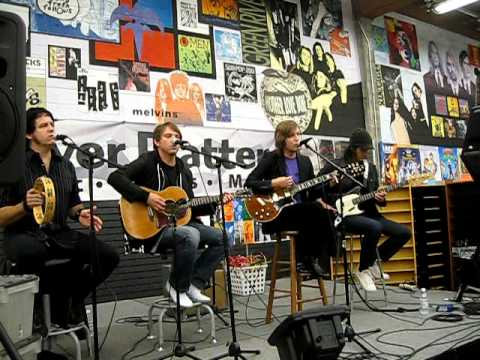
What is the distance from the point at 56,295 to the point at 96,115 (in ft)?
7.29

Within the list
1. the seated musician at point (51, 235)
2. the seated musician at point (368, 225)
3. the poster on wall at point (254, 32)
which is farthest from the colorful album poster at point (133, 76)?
the seated musician at point (368, 225)

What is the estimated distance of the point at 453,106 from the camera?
8148 millimetres

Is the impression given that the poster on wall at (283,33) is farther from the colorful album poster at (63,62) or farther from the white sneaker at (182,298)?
the white sneaker at (182,298)

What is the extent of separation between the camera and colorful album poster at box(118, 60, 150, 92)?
4.65 meters

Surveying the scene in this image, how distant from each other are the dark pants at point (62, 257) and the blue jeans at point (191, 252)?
0.37m

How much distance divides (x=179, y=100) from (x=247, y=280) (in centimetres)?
206

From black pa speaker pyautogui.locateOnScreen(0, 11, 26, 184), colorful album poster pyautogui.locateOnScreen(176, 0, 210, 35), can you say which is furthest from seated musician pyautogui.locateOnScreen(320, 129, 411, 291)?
black pa speaker pyautogui.locateOnScreen(0, 11, 26, 184)

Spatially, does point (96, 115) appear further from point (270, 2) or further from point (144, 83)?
point (270, 2)

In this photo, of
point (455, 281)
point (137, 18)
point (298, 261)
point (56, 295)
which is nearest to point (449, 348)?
point (298, 261)

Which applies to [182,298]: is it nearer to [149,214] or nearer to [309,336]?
[149,214]

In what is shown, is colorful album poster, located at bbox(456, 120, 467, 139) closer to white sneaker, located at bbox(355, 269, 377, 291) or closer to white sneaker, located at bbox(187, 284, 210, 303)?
white sneaker, located at bbox(355, 269, 377, 291)

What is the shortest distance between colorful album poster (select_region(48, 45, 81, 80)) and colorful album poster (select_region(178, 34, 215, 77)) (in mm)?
1140

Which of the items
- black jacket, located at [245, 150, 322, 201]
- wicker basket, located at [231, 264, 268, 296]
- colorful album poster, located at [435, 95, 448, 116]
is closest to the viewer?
black jacket, located at [245, 150, 322, 201]

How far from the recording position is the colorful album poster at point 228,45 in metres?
5.39
